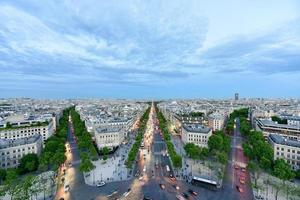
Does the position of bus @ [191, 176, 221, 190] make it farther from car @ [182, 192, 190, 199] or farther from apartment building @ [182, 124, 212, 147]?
apartment building @ [182, 124, 212, 147]

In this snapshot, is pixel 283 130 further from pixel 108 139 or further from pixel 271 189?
pixel 108 139

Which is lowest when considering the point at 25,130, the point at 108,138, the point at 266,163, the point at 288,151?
the point at 266,163

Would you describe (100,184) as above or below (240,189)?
below

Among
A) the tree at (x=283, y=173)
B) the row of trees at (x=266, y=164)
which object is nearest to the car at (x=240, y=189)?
the row of trees at (x=266, y=164)

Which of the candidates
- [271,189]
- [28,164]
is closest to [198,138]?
[271,189]

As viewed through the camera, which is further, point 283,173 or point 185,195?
point 283,173

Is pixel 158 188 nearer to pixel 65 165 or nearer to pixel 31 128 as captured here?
pixel 65 165

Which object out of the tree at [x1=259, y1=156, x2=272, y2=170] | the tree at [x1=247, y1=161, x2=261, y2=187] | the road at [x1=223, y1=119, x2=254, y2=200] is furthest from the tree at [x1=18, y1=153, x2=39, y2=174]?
the tree at [x1=259, y1=156, x2=272, y2=170]

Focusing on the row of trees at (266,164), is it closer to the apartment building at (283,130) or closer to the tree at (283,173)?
the tree at (283,173)
